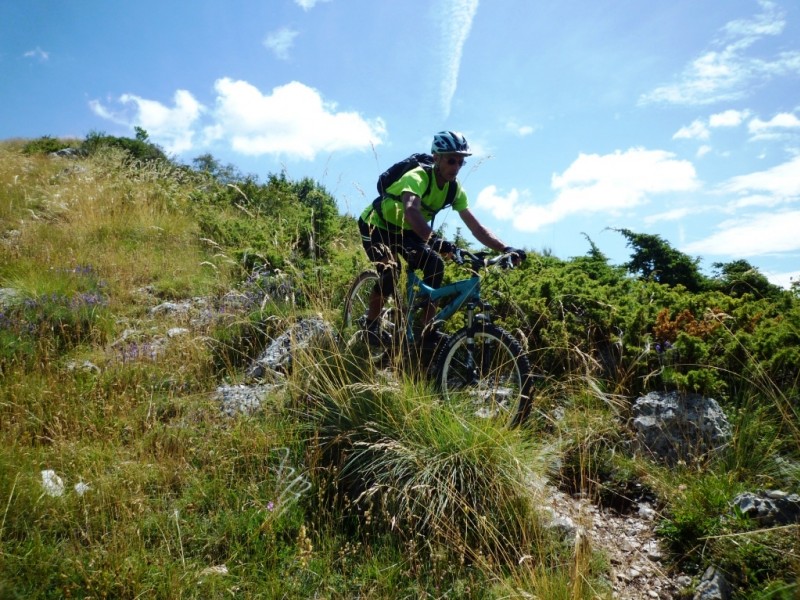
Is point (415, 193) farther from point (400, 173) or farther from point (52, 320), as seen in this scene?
point (52, 320)

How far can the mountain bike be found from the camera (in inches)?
189

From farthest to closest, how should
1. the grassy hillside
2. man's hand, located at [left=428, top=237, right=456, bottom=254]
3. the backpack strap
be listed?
the backpack strap < man's hand, located at [left=428, top=237, right=456, bottom=254] < the grassy hillside

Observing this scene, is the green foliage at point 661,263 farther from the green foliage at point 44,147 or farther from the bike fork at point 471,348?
the green foliage at point 44,147

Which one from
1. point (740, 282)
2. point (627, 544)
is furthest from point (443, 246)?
point (740, 282)

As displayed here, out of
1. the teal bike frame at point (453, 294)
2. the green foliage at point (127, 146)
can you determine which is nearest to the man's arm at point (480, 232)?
the teal bike frame at point (453, 294)

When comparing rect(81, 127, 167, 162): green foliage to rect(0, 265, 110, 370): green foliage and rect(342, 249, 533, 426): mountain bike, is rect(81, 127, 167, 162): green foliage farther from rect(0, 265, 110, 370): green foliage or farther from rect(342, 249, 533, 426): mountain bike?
rect(342, 249, 533, 426): mountain bike

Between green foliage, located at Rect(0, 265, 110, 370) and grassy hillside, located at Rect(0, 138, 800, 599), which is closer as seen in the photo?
Result: grassy hillside, located at Rect(0, 138, 800, 599)

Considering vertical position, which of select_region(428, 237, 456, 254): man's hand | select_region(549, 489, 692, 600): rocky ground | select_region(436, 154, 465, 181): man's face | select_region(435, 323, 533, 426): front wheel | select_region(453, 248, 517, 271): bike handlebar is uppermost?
select_region(436, 154, 465, 181): man's face

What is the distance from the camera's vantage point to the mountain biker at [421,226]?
5.44 meters

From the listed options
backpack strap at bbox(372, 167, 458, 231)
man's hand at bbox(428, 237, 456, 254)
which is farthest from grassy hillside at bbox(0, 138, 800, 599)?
backpack strap at bbox(372, 167, 458, 231)

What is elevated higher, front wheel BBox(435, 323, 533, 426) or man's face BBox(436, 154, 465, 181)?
man's face BBox(436, 154, 465, 181)

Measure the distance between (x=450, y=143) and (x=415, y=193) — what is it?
2.06ft

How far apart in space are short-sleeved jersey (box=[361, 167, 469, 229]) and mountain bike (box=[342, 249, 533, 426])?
0.65m

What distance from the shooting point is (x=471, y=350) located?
17.1 ft
